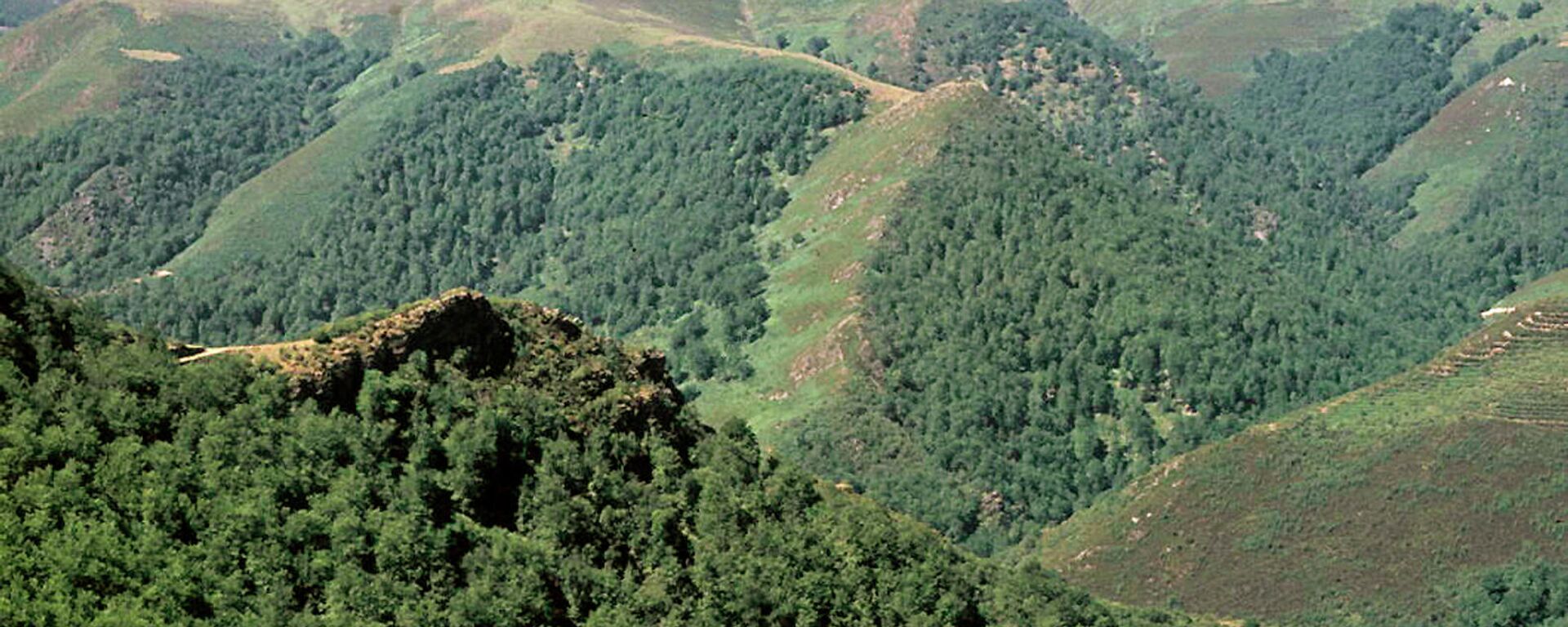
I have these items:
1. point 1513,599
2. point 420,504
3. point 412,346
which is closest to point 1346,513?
point 1513,599

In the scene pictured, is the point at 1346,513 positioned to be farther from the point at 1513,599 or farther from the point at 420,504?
the point at 420,504

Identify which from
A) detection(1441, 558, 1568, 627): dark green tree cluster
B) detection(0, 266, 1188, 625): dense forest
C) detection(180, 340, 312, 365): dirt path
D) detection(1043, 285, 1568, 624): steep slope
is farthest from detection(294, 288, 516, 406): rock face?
detection(1441, 558, 1568, 627): dark green tree cluster

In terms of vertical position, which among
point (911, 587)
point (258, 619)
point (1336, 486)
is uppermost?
point (258, 619)

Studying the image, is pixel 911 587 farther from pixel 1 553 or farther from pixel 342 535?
pixel 1 553

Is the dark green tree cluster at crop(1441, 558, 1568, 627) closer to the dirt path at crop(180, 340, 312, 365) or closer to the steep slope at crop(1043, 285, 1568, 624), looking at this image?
the steep slope at crop(1043, 285, 1568, 624)

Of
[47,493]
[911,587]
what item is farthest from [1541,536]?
[47,493]

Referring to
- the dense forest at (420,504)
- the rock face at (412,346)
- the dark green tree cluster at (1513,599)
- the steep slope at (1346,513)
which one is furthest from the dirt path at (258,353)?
the dark green tree cluster at (1513,599)
